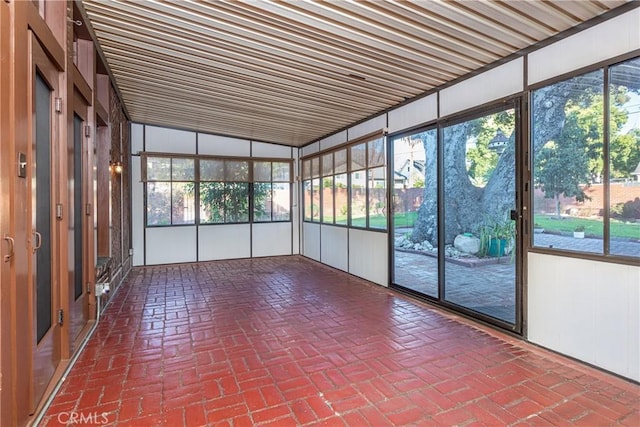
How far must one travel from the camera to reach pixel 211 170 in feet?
25.4

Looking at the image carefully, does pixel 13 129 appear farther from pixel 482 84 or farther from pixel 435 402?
pixel 482 84

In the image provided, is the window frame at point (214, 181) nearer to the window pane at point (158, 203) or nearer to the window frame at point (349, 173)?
the window pane at point (158, 203)

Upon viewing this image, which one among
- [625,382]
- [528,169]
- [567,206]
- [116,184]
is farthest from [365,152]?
[625,382]

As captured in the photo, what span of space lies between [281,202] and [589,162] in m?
6.53

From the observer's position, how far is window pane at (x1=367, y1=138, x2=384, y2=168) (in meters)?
5.39

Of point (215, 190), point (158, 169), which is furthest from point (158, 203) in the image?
point (215, 190)

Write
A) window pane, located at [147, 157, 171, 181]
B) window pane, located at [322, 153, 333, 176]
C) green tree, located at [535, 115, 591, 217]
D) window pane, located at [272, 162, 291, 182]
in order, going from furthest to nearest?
window pane, located at [272, 162, 291, 182] < window pane, located at [147, 157, 171, 181] < window pane, located at [322, 153, 333, 176] < green tree, located at [535, 115, 591, 217]

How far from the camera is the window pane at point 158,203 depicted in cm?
727

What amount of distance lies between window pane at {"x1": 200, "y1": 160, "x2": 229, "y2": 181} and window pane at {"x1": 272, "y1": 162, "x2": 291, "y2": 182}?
124 centimetres

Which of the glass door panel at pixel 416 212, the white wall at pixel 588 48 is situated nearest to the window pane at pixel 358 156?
the glass door panel at pixel 416 212

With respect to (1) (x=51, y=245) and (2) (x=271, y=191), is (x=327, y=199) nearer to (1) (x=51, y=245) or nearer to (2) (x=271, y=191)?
(2) (x=271, y=191)

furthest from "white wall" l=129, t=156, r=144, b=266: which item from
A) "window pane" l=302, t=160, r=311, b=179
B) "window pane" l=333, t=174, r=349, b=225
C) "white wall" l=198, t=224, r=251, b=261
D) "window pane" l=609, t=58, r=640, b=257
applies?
"window pane" l=609, t=58, r=640, b=257

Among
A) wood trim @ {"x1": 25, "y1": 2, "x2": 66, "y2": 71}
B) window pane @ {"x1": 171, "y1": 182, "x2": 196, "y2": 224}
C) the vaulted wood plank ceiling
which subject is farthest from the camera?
window pane @ {"x1": 171, "y1": 182, "x2": 196, "y2": 224}

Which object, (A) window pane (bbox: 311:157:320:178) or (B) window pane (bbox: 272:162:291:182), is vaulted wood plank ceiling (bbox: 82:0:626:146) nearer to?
(A) window pane (bbox: 311:157:320:178)
